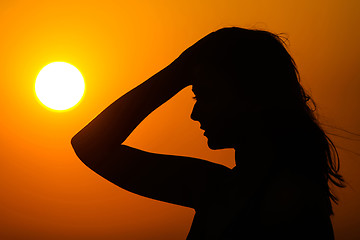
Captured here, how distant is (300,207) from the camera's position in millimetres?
500

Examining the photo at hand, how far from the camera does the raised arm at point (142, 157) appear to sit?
74 cm

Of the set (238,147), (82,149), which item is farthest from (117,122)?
(238,147)

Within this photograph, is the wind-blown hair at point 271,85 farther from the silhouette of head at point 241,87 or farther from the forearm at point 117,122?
the forearm at point 117,122

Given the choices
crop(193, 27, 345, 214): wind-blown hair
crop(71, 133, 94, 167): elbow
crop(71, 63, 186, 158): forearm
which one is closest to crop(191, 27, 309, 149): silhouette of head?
crop(193, 27, 345, 214): wind-blown hair

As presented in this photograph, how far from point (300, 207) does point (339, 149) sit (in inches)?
68.6

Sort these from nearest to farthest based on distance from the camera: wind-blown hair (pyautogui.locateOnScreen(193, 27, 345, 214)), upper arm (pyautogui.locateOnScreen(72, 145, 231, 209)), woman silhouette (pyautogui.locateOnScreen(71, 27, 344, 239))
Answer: woman silhouette (pyautogui.locateOnScreen(71, 27, 344, 239))
wind-blown hair (pyautogui.locateOnScreen(193, 27, 345, 214))
upper arm (pyautogui.locateOnScreen(72, 145, 231, 209))

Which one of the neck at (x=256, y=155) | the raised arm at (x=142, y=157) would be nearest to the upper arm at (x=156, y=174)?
Answer: the raised arm at (x=142, y=157)

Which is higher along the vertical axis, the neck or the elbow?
the elbow

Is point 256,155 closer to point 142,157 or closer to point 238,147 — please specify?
point 238,147

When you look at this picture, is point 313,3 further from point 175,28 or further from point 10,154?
point 10,154

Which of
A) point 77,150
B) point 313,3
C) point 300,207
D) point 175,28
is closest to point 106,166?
point 77,150

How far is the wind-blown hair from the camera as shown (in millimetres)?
640

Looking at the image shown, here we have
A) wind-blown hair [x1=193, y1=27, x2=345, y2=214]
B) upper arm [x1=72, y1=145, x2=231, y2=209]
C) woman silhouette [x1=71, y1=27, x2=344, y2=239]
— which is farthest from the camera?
upper arm [x1=72, y1=145, x2=231, y2=209]

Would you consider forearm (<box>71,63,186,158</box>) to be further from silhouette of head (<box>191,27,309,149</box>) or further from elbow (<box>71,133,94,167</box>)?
silhouette of head (<box>191,27,309,149</box>)
